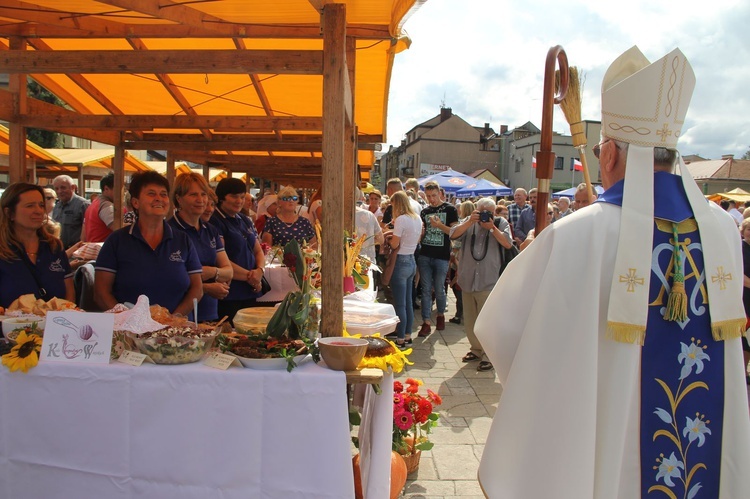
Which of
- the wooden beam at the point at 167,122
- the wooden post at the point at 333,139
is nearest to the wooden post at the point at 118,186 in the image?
the wooden beam at the point at 167,122

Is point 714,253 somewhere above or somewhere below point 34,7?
below

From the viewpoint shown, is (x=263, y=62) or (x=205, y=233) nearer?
(x=263, y=62)

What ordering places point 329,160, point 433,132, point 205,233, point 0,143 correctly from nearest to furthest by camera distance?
point 329,160, point 205,233, point 0,143, point 433,132

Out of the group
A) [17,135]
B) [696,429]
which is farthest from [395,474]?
[17,135]

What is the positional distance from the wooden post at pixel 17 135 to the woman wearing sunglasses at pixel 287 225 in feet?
8.15

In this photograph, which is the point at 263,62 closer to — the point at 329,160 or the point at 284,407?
the point at 329,160

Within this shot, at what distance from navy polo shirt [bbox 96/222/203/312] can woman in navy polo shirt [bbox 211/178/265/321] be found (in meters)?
1.17

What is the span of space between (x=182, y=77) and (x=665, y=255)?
17.0 ft

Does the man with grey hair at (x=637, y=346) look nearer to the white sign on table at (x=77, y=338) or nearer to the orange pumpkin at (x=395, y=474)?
the orange pumpkin at (x=395, y=474)

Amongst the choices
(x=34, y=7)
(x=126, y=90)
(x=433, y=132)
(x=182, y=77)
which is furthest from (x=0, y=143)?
(x=433, y=132)

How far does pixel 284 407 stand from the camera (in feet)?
7.88

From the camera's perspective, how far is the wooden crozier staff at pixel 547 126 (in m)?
2.53

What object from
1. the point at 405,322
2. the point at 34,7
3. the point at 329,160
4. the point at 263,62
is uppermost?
the point at 34,7

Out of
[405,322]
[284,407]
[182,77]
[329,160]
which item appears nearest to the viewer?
[284,407]
